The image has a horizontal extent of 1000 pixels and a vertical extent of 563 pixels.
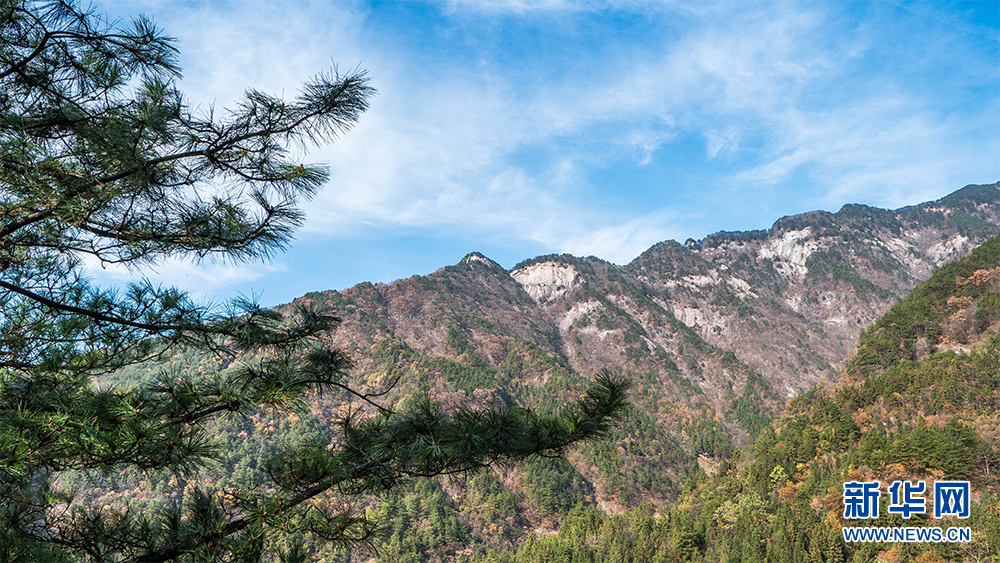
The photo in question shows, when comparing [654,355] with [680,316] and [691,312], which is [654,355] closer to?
[680,316]

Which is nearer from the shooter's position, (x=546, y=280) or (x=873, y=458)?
(x=873, y=458)

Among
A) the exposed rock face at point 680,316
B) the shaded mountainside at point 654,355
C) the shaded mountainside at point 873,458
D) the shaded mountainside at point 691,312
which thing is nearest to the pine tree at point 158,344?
the shaded mountainside at point 654,355

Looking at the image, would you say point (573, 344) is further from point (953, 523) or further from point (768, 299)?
point (953, 523)

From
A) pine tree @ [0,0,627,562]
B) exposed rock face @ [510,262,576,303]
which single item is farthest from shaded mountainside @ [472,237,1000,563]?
exposed rock face @ [510,262,576,303]

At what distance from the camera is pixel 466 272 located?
10019cm

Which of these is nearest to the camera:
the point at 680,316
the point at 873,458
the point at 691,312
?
the point at 873,458

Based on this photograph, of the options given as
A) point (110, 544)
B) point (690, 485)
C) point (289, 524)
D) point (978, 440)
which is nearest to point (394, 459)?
point (289, 524)

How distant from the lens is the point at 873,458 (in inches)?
991

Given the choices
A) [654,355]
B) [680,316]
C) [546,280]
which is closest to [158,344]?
[654,355]

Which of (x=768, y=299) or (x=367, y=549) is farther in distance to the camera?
(x=768, y=299)

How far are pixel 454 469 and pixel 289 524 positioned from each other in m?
1.09

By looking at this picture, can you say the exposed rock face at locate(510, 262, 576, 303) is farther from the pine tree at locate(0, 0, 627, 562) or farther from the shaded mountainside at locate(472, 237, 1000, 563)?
the pine tree at locate(0, 0, 627, 562)

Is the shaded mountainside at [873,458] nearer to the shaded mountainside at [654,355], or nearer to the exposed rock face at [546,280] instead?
the shaded mountainside at [654,355]

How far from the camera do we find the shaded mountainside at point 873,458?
70.3ft
